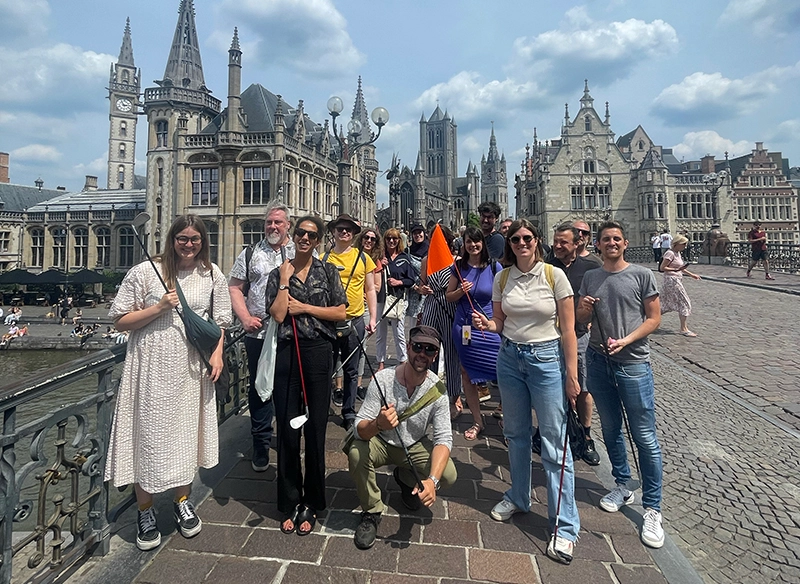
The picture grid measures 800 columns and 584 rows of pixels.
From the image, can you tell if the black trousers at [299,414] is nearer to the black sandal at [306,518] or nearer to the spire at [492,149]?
the black sandal at [306,518]

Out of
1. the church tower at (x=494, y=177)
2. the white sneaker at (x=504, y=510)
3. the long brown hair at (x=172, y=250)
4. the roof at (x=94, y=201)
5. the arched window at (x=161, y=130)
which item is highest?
the church tower at (x=494, y=177)

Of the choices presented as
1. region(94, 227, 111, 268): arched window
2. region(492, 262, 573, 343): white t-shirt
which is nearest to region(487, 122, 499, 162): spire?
region(94, 227, 111, 268): arched window

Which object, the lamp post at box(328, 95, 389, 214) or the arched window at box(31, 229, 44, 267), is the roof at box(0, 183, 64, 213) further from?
the lamp post at box(328, 95, 389, 214)

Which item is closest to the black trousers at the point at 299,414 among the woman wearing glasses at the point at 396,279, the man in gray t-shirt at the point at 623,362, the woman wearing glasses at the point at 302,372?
the woman wearing glasses at the point at 302,372

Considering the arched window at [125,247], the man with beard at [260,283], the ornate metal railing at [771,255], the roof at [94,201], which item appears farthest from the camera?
the roof at [94,201]

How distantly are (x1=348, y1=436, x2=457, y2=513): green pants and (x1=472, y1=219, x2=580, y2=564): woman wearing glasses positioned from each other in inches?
20.9

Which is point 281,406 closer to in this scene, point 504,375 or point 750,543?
point 504,375

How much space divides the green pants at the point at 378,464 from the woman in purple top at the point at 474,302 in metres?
1.30

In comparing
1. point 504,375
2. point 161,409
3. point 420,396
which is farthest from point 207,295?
point 504,375

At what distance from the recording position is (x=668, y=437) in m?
4.42

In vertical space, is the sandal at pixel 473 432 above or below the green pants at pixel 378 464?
below

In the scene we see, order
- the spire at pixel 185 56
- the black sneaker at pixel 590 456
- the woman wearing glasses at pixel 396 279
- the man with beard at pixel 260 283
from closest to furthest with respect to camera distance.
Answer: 1. the man with beard at pixel 260 283
2. the black sneaker at pixel 590 456
3. the woman wearing glasses at pixel 396 279
4. the spire at pixel 185 56

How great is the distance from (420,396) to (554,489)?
1.06 metres

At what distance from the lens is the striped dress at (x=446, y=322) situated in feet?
15.1
